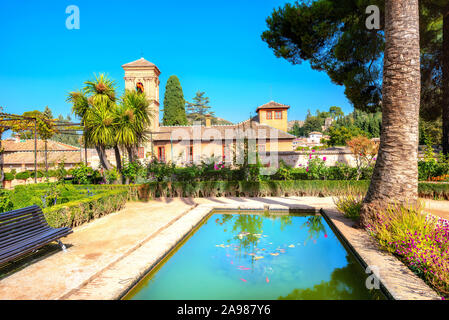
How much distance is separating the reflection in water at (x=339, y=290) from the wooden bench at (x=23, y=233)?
11.4 ft

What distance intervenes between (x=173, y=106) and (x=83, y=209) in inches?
1248

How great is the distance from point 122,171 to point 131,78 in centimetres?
1571

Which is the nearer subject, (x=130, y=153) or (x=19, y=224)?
(x=19, y=224)

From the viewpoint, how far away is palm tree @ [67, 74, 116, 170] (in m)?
9.91

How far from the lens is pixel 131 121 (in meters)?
10.2

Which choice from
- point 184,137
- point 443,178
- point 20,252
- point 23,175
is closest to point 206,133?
point 184,137

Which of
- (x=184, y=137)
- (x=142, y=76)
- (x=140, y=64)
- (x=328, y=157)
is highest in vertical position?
(x=140, y=64)

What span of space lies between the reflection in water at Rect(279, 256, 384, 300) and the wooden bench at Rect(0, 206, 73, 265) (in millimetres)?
3477

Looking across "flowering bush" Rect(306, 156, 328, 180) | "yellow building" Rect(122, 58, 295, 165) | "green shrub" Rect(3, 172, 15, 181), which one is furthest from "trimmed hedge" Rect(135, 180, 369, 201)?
"green shrub" Rect(3, 172, 15, 181)

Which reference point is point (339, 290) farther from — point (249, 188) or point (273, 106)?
point (273, 106)

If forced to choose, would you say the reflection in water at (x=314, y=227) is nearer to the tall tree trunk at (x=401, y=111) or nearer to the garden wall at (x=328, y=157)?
the tall tree trunk at (x=401, y=111)

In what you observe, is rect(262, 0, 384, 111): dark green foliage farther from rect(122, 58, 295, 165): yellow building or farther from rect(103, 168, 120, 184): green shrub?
rect(122, 58, 295, 165): yellow building
